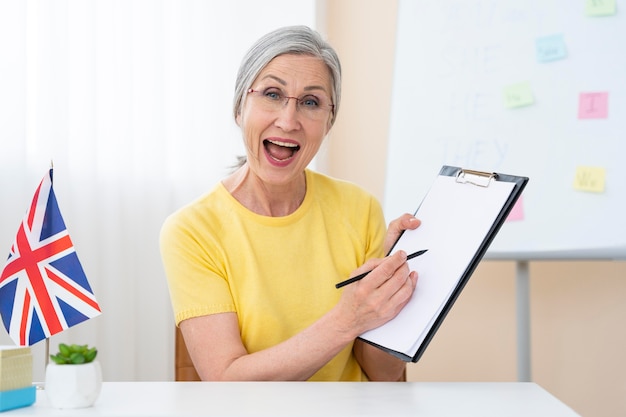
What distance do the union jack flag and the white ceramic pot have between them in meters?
0.16

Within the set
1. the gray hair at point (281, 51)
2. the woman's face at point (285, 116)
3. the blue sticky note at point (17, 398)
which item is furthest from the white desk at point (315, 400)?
the gray hair at point (281, 51)

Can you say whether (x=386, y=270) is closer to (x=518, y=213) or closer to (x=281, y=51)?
(x=281, y=51)

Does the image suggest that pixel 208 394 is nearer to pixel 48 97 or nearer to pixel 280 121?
pixel 280 121

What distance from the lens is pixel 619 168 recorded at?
2037mm

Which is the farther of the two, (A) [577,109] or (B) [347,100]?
(B) [347,100]

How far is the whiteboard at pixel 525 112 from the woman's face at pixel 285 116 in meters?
0.80

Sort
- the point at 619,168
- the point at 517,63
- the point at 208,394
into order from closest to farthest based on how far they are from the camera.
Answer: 1. the point at 208,394
2. the point at 619,168
3. the point at 517,63

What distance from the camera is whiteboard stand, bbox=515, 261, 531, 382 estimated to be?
2.29 meters

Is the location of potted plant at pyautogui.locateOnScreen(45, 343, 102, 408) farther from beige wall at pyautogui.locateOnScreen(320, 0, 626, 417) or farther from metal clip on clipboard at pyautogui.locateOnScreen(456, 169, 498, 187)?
beige wall at pyautogui.locateOnScreen(320, 0, 626, 417)

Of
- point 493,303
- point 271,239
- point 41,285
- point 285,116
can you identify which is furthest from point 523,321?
point 41,285

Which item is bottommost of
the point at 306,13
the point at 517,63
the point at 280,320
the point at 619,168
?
the point at 280,320

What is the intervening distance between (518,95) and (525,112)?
0.05 m

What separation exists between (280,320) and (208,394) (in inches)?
19.2

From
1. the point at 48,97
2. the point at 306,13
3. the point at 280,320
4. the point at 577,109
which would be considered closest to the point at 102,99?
the point at 48,97
